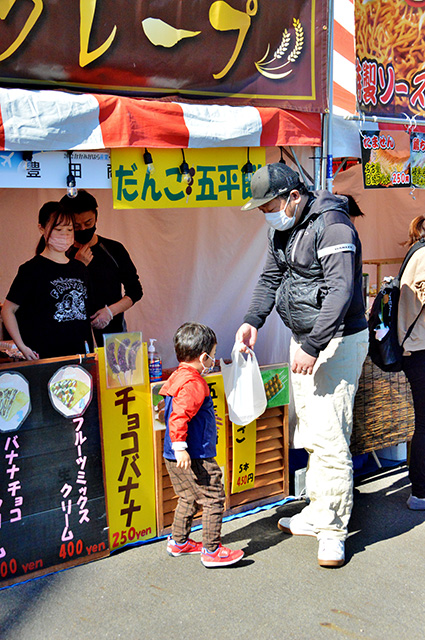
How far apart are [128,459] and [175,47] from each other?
2418mm

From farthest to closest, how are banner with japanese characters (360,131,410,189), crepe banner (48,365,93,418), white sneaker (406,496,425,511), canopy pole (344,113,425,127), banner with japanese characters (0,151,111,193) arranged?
Result: banner with japanese characters (360,131,410,189) → canopy pole (344,113,425,127) → white sneaker (406,496,425,511) → crepe banner (48,365,93,418) → banner with japanese characters (0,151,111,193)

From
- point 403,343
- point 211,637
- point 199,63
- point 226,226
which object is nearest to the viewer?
point 211,637

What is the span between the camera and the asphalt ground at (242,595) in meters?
2.77

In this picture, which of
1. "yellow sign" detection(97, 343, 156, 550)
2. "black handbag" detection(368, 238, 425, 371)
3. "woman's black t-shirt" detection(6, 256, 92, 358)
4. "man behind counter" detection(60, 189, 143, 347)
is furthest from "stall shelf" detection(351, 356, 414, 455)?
"woman's black t-shirt" detection(6, 256, 92, 358)

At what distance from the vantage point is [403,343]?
392 centimetres

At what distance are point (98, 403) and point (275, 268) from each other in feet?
4.29

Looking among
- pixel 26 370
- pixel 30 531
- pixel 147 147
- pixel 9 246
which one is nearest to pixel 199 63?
pixel 147 147

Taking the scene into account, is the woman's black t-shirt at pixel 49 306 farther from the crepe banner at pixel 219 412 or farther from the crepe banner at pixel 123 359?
the crepe banner at pixel 219 412

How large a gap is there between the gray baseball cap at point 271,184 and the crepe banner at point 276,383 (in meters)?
1.21

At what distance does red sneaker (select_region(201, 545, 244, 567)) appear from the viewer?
323 cm

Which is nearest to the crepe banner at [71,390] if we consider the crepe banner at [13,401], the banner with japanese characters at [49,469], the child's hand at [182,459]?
the banner with japanese characters at [49,469]

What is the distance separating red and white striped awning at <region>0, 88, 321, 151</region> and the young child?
1.09m

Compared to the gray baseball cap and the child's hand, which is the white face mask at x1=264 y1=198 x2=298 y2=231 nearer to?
the gray baseball cap

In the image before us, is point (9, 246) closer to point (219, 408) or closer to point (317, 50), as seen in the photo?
point (219, 408)
